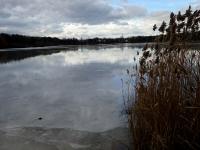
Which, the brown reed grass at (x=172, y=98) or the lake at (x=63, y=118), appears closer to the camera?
the brown reed grass at (x=172, y=98)

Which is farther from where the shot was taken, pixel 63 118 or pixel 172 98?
pixel 63 118

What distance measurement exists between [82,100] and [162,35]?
3.36 metres

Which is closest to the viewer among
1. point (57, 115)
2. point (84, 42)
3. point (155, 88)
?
point (155, 88)

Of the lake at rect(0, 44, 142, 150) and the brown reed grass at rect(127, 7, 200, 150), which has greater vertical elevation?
the brown reed grass at rect(127, 7, 200, 150)

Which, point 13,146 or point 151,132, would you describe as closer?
point 151,132

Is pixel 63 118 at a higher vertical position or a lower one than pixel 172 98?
lower

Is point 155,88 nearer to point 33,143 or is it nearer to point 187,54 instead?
point 187,54

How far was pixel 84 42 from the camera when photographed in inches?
3979

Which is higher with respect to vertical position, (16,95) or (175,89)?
(175,89)

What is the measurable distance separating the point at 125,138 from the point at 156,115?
1177 mm

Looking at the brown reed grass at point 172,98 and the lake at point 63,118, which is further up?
the brown reed grass at point 172,98

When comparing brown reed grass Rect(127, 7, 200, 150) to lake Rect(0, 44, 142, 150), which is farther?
lake Rect(0, 44, 142, 150)

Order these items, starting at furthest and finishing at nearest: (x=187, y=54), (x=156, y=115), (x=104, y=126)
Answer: (x=104, y=126)
(x=187, y=54)
(x=156, y=115)

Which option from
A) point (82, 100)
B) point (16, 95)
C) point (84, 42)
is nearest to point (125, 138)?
point (82, 100)
